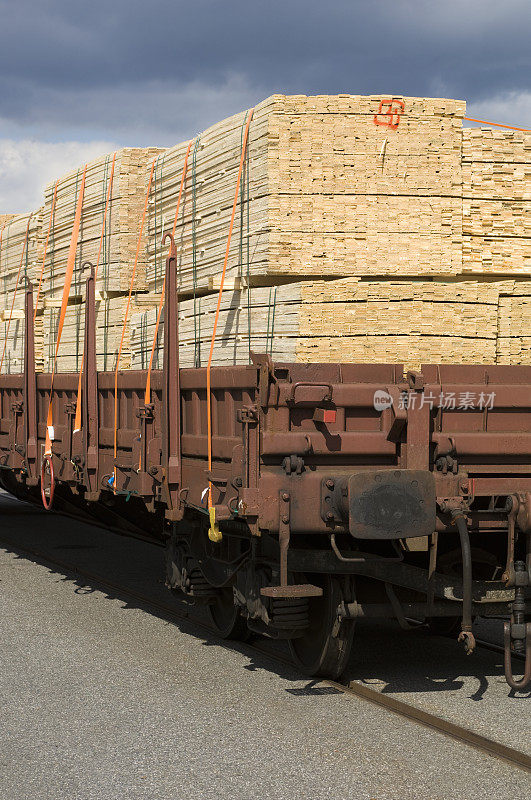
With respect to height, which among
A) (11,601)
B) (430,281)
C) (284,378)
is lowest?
(11,601)

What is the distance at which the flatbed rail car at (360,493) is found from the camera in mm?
6195

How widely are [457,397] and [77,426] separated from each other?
152 inches

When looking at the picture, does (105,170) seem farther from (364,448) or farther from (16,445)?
(364,448)

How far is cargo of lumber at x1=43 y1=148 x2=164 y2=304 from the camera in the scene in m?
9.55

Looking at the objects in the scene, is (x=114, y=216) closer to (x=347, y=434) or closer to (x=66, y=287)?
(x=66, y=287)

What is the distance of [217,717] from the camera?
6062 millimetres

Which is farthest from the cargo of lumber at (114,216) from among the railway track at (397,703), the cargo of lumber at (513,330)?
the cargo of lumber at (513,330)

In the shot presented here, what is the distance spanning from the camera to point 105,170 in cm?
979

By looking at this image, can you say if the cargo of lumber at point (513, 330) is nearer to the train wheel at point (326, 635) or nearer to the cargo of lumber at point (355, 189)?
the cargo of lumber at point (355, 189)

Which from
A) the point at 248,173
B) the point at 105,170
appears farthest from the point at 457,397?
the point at 105,170

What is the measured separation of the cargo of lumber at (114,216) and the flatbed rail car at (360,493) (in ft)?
7.69

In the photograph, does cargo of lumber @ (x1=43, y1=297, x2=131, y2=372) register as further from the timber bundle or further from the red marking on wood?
the red marking on wood

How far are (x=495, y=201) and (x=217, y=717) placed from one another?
405 cm

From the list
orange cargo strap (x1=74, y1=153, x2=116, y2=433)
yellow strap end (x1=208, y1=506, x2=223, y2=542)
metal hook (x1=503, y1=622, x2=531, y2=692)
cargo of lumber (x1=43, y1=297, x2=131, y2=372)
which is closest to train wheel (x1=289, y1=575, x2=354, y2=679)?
yellow strap end (x1=208, y1=506, x2=223, y2=542)
